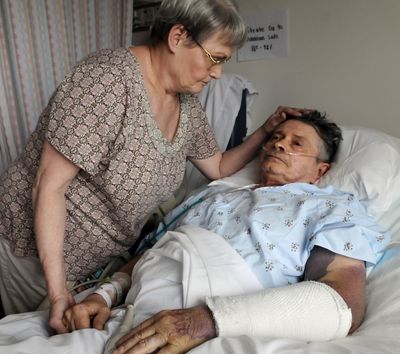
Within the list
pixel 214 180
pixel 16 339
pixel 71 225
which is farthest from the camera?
pixel 214 180

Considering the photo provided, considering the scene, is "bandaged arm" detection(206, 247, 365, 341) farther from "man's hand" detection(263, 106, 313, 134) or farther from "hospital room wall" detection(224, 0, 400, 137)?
"hospital room wall" detection(224, 0, 400, 137)

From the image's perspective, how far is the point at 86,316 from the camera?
3.31 feet

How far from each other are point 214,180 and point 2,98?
961 mm

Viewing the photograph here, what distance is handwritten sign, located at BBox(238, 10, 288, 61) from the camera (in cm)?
184

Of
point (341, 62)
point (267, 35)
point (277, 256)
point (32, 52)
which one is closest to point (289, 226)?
point (277, 256)

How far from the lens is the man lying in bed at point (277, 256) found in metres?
0.86

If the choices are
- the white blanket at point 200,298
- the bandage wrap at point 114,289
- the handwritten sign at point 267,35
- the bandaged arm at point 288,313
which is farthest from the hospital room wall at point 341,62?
the bandage wrap at point 114,289

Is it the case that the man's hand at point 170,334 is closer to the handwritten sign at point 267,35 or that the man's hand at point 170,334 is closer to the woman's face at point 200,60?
the woman's face at point 200,60

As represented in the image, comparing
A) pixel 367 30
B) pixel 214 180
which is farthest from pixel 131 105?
pixel 367 30

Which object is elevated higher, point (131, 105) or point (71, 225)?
point (131, 105)

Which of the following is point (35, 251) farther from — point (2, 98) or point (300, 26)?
point (300, 26)

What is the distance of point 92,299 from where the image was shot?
109cm

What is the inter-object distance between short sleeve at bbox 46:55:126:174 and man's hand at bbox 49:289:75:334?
34 centimetres

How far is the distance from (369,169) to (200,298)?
0.74 meters
